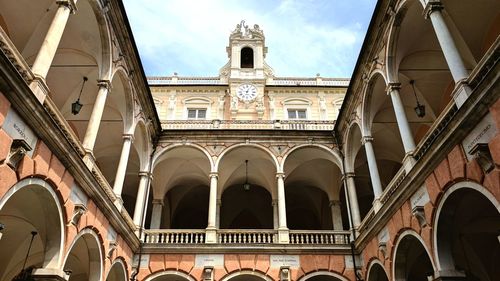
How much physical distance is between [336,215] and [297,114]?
8372 millimetres

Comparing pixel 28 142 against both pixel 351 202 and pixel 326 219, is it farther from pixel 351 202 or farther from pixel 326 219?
pixel 326 219

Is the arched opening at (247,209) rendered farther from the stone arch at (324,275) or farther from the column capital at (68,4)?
the column capital at (68,4)

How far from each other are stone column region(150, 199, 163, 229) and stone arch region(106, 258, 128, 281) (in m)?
3.48

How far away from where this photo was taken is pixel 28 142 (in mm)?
8125

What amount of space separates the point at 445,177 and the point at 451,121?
1385 millimetres

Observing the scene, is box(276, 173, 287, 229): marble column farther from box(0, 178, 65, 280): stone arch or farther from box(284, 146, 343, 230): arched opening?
box(0, 178, 65, 280): stone arch

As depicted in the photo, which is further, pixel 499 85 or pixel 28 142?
pixel 28 142

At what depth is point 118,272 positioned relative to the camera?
45.8 ft

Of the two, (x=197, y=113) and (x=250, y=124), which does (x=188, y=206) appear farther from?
(x=250, y=124)

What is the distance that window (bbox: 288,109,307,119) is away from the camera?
2473 cm

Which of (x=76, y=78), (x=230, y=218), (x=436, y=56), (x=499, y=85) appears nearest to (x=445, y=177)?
(x=499, y=85)

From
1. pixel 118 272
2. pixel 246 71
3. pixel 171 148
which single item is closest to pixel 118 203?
pixel 118 272

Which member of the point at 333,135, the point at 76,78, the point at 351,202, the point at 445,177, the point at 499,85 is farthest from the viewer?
the point at 333,135

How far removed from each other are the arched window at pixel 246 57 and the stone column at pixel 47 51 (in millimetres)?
17742
